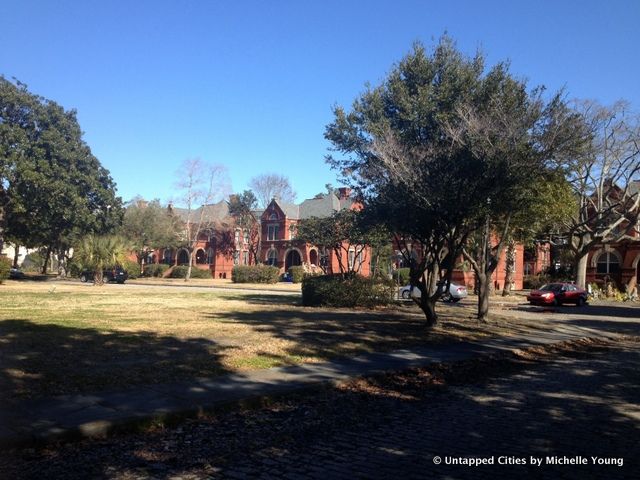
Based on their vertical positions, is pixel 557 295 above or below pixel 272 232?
below

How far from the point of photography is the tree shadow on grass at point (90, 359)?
25.3 feet

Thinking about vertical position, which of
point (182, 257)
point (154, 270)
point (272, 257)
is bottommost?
point (154, 270)

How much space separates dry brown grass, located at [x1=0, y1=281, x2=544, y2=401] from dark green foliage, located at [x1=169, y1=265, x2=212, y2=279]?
4672 centimetres

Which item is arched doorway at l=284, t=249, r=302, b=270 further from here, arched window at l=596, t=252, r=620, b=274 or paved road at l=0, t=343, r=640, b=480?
paved road at l=0, t=343, r=640, b=480

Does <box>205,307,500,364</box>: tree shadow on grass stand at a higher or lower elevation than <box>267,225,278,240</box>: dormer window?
lower

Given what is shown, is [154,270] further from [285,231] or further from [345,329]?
[345,329]

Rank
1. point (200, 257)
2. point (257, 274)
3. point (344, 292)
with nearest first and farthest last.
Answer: point (344, 292)
point (257, 274)
point (200, 257)

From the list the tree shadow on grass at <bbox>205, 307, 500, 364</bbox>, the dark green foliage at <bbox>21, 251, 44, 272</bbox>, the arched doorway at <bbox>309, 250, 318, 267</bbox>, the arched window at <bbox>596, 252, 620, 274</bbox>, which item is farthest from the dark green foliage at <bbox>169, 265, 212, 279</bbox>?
the tree shadow on grass at <bbox>205, 307, 500, 364</bbox>

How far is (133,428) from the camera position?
619 cm

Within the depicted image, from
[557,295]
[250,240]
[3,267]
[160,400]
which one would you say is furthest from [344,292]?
[250,240]

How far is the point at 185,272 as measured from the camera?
67062mm

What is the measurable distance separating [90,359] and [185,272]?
59.1 m

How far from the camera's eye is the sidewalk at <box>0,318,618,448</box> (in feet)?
19.1

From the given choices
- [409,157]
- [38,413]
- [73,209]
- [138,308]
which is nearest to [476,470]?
[38,413]
